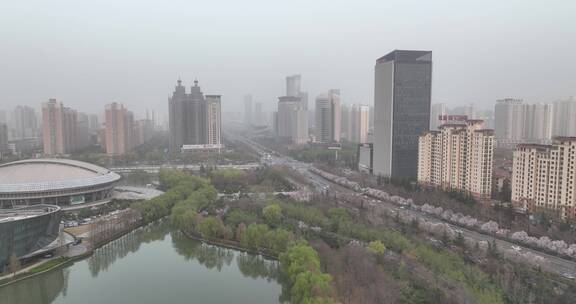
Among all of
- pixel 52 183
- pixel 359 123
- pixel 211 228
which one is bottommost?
pixel 211 228

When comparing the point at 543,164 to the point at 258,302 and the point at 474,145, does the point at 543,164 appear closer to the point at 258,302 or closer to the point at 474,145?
the point at 474,145

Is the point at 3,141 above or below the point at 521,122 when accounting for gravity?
below

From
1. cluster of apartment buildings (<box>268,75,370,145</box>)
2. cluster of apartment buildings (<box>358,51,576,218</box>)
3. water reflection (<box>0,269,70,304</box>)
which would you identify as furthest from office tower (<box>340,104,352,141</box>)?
water reflection (<box>0,269,70,304</box>)

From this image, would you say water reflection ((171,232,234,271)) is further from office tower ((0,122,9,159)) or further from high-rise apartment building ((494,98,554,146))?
office tower ((0,122,9,159))

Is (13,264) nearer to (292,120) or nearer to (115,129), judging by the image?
(115,129)

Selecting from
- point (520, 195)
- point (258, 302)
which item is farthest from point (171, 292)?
point (520, 195)

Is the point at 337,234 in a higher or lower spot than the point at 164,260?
higher

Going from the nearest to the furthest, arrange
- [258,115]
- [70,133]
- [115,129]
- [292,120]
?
[115,129], [70,133], [292,120], [258,115]

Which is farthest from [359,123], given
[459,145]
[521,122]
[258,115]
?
[258,115]
